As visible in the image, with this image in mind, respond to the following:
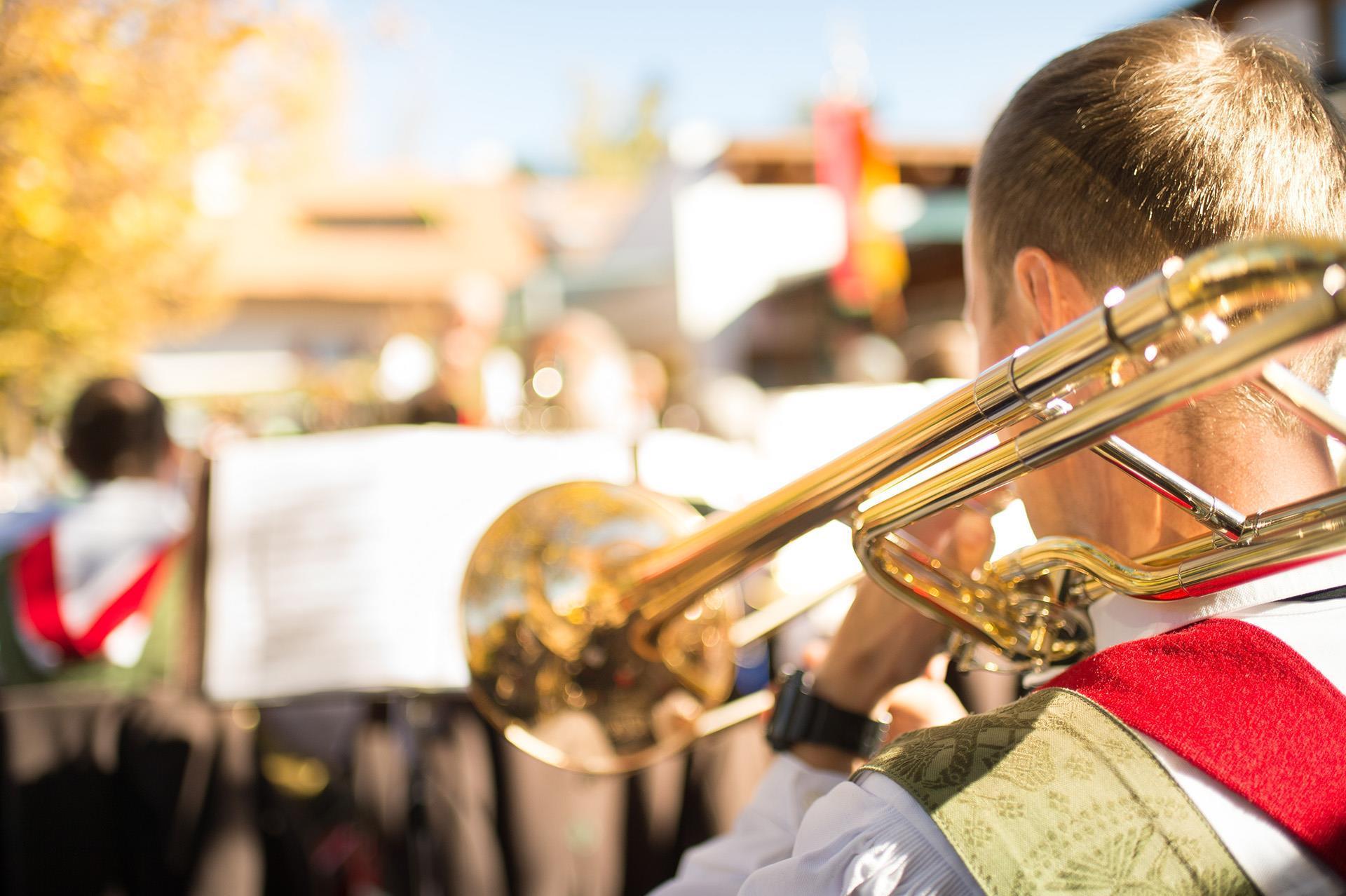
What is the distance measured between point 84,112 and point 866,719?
1.74 metres

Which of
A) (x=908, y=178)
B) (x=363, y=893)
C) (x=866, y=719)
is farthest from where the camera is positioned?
(x=908, y=178)

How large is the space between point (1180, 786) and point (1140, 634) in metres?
0.21

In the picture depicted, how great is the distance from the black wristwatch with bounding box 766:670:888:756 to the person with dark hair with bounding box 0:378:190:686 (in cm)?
188

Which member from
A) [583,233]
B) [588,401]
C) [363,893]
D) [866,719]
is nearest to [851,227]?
[588,401]

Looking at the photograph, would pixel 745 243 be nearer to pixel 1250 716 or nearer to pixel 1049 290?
pixel 1049 290

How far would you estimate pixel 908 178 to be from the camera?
13352mm

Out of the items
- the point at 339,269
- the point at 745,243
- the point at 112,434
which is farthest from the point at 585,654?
the point at 339,269

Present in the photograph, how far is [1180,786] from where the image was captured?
2.30 ft

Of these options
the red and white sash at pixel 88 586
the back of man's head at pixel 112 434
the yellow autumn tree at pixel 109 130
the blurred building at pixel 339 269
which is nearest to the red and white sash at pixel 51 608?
the red and white sash at pixel 88 586

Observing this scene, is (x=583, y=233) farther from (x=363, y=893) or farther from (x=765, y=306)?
(x=363, y=893)

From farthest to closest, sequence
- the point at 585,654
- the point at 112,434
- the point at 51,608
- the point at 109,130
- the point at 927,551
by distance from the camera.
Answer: the point at 112,434
the point at 51,608
the point at 109,130
the point at 585,654
the point at 927,551

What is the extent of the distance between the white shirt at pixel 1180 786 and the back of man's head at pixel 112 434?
243 cm

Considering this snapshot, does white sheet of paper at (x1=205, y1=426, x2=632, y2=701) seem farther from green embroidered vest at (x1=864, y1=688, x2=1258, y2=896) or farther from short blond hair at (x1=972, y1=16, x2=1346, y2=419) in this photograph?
green embroidered vest at (x1=864, y1=688, x2=1258, y2=896)

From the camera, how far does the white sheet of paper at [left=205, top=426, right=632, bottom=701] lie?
221cm
